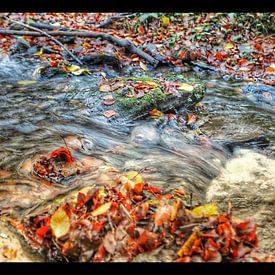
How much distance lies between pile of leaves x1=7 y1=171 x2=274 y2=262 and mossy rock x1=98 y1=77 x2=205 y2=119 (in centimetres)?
285

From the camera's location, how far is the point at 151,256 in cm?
243

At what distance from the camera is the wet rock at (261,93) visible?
6.44 m

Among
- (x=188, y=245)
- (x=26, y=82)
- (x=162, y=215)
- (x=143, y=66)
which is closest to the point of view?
(x=188, y=245)

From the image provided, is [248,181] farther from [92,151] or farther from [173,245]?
[92,151]

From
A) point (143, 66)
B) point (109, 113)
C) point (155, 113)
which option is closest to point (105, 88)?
point (109, 113)

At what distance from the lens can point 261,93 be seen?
6.75m

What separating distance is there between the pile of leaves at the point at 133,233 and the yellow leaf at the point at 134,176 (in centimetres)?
57

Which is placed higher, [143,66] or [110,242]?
[110,242]

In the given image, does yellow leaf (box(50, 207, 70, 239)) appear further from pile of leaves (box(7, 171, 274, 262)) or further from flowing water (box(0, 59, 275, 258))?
flowing water (box(0, 59, 275, 258))

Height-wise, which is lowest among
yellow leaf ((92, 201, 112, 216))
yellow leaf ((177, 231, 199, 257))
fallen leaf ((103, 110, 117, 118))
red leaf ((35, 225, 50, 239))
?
fallen leaf ((103, 110, 117, 118))

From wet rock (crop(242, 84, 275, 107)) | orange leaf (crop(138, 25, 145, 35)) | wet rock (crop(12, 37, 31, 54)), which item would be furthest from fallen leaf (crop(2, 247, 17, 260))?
orange leaf (crop(138, 25, 145, 35))

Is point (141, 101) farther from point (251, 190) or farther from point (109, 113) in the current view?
point (251, 190)

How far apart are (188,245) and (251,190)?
1415 mm

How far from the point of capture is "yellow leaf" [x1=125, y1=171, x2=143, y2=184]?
337 centimetres
